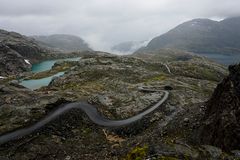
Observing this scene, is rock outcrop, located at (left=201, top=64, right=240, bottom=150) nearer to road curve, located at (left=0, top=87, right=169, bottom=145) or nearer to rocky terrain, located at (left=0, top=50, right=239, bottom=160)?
rocky terrain, located at (left=0, top=50, right=239, bottom=160)

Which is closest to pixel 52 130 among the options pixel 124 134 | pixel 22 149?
pixel 22 149

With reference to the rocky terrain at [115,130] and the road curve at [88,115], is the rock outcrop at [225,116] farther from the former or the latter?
the road curve at [88,115]

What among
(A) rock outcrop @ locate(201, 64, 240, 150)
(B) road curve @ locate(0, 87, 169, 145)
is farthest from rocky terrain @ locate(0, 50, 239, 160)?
(B) road curve @ locate(0, 87, 169, 145)

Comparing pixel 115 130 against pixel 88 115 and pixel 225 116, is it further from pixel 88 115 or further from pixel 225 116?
pixel 225 116

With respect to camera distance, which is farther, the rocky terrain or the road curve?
the road curve

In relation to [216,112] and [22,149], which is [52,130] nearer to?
[22,149]

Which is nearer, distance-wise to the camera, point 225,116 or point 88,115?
point 225,116

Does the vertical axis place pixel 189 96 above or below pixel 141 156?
below

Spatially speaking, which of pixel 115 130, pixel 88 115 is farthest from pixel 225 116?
pixel 88 115
